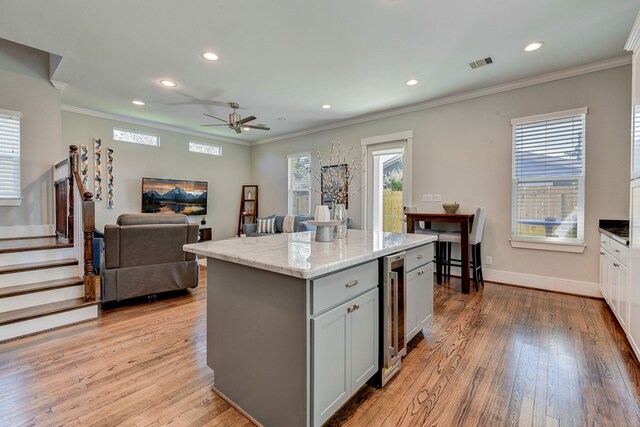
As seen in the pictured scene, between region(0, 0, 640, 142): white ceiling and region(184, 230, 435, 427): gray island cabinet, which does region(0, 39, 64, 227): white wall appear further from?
region(184, 230, 435, 427): gray island cabinet

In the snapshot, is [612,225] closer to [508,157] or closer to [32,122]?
[508,157]

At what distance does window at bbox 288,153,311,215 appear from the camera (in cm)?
674

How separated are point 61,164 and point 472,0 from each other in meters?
4.89

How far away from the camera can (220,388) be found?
5.78ft

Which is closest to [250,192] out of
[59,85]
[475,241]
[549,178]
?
[59,85]

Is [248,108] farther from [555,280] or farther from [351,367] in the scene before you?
[555,280]

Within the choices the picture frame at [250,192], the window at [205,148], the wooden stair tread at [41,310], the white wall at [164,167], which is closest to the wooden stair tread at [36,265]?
the wooden stair tread at [41,310]

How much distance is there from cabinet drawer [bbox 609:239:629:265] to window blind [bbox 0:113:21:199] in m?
6.62

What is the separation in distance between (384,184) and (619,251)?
351cm

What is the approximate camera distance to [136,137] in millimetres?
5953

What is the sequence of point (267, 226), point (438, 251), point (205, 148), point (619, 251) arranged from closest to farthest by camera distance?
point (619, 251), point (438, 251), point (267, 226), point (205, 148)

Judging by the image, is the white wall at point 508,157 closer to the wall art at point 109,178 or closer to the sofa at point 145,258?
the sofa at point 145,258

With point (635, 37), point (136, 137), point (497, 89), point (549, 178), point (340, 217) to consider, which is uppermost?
point (497, 89)

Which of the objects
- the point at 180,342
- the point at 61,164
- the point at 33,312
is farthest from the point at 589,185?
the point at 61,164
